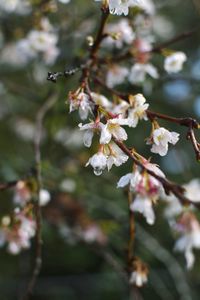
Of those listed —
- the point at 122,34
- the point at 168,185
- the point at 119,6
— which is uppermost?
the point at 122,34

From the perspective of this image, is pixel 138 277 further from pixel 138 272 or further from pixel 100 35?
pixel 100 35

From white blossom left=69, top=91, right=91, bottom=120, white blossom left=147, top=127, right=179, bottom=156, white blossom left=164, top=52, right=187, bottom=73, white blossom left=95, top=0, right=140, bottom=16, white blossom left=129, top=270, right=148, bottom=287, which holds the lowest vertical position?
white blossom left=129, top=270, right=148, bottom=287

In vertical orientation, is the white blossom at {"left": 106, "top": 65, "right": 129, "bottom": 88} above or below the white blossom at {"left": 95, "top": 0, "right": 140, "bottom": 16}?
above

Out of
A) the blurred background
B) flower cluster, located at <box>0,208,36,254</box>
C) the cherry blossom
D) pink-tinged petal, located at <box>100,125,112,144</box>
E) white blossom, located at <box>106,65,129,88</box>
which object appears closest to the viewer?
pink-tinged petal, located at <box>100,125,112,144</box>

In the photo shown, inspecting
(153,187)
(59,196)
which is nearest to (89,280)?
(59,196)

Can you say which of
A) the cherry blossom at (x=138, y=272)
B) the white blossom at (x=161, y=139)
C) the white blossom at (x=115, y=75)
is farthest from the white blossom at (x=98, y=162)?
the white blossom at (x=115, y=75)

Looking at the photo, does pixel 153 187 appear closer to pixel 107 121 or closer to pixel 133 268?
pixel 107 121

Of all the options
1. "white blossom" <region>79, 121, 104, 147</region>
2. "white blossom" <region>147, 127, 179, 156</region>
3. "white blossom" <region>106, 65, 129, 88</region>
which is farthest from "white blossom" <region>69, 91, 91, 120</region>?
"white blossom" <region>106, 65, 129, 88</region>

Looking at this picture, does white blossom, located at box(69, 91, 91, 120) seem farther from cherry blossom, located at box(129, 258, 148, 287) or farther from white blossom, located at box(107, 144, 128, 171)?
cherry blossom, located at box(129, 258, 148, 287)

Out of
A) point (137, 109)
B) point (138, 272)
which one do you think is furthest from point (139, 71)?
point (138, 272)
